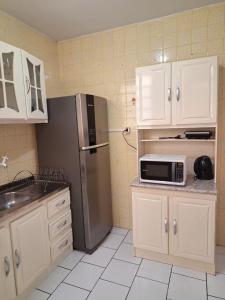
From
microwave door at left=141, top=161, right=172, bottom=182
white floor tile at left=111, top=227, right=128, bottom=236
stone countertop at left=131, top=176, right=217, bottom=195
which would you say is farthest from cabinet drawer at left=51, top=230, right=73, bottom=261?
microwave door at left=141, top=161, right=172, bottom=182

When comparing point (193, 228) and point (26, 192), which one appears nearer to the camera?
point (193, 228)

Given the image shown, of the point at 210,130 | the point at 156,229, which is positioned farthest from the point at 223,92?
the point at 156,229

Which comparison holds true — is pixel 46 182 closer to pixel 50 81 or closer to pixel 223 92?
pixel 50 81

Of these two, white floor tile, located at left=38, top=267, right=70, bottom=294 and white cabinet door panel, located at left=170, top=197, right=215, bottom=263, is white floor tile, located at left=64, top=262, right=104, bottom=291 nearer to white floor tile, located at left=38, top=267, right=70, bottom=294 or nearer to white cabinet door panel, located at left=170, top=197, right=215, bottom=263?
white floor tile, located at left=38, top=267, right=70, bottom=294

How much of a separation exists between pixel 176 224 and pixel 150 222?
0.84 ft

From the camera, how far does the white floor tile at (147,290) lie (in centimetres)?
→ 171

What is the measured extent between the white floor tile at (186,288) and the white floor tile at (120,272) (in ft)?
1.18

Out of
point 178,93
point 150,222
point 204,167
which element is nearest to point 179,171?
point 204,167

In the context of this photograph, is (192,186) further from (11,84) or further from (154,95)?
(11,84)

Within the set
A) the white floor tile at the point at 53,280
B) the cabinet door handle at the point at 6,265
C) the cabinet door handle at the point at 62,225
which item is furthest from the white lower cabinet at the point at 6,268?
the cabinet door handle at the point at 62,225

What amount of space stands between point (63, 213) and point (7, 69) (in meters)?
1.43

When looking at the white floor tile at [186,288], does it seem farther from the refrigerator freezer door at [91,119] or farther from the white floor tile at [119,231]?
the refrigerator freezer door at [91,119]

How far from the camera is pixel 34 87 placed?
2.02 meters

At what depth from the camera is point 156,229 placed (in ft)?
6.84
